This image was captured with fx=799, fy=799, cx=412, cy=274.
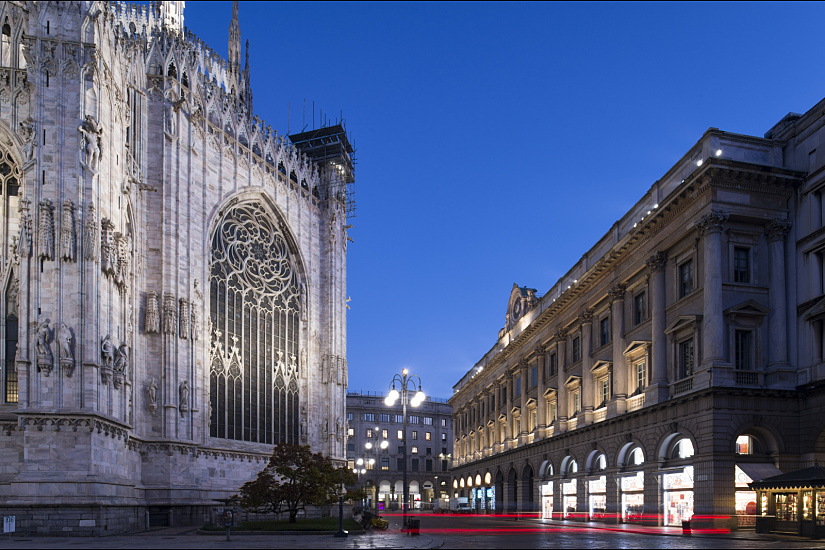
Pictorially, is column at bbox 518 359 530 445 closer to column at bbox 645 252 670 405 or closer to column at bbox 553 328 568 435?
column at bbox 553 328 568 435

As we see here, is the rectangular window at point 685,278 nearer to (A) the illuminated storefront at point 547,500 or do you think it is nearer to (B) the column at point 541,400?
(B) the column at point 541,400

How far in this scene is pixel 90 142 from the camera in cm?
3753

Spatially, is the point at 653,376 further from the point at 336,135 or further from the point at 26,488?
the point at 336,135

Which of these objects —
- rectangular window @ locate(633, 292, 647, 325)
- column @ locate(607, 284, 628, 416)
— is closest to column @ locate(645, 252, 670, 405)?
rectangular window @ locate(633, 292, 647, 325)

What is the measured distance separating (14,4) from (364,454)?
321ft

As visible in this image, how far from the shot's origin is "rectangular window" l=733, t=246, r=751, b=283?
39312 millimetres

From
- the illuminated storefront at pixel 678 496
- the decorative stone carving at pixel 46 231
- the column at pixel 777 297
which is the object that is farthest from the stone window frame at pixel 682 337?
the decorative stone carving at pixel 46 231

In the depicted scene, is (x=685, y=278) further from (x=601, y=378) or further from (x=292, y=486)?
(x=292, y=486)

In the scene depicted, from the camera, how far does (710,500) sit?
36.2m

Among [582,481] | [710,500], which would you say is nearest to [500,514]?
[582,481]

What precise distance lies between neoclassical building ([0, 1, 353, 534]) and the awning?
2909 cm

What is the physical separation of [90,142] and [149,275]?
555 inches

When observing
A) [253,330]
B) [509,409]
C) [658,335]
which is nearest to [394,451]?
[509,409]

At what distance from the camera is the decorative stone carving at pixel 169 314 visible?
162ft
